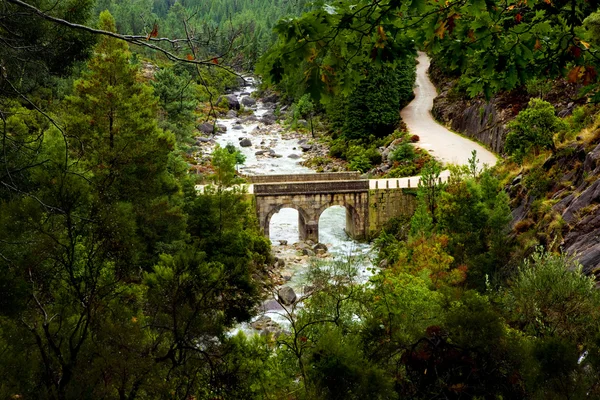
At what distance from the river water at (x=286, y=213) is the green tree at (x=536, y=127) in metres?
9.07

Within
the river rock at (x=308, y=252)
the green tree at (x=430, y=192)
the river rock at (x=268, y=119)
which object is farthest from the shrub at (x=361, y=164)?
the river rock at (x=268, y=119)

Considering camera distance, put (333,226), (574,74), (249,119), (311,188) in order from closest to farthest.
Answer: (574,74), (311,188), (333,226), (249,119)

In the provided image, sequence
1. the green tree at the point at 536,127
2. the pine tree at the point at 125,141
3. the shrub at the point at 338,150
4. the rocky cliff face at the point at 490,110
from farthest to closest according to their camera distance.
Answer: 1. the shrub at the point at 338,150
2. the rocky cliff face at the point at 490,110
3. the green tree at the point at 536,127
4. the pine tree at the point at 125,141

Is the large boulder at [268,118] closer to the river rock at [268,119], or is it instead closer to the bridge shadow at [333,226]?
the river rock at [268,119]

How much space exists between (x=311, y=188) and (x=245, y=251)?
11921 millimetres

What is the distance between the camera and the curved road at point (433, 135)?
36125 mm

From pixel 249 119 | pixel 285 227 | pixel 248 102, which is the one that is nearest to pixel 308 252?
pixel 285 227

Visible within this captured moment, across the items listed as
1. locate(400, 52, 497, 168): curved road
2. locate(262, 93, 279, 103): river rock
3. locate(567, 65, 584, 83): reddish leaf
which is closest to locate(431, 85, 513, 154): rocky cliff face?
locate(400, 52, 497, 168): curved road

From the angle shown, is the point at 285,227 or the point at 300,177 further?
the point at 285,227

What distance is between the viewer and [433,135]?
141 ft

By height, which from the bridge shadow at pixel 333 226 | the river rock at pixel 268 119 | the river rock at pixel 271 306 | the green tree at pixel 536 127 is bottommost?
the bridge shadow at pixel 333 226

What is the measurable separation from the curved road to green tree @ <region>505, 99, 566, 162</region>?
33.3 feet

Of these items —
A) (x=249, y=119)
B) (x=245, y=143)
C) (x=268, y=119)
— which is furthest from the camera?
(x=249, y=119)

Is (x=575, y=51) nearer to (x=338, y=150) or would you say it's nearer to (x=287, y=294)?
(x=287, y=294)
